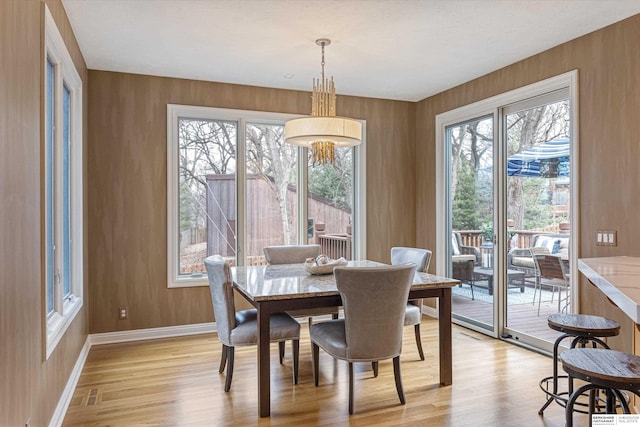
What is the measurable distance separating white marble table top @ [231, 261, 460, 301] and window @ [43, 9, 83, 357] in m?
1.18

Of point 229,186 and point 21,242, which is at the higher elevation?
point 229,186

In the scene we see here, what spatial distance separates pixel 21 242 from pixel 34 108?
0.71 meters

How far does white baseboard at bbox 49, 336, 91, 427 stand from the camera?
2.60 metres

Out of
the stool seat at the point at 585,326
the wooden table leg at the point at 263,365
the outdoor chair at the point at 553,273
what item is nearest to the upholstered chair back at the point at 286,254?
the wooden table leg at the point at 263,365

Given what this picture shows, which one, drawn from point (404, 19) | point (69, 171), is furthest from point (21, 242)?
point (404, 19)

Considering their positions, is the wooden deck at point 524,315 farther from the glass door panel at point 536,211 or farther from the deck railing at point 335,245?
the deck railing at point 335,245

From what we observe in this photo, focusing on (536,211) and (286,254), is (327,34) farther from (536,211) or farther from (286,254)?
(536,211)

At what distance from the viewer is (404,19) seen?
3195 mm

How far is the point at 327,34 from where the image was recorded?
346 cm

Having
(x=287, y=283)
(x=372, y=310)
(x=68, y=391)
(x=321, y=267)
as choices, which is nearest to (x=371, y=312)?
(x=372, y=310)

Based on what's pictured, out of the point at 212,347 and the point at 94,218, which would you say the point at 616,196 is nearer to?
the point at 212,347

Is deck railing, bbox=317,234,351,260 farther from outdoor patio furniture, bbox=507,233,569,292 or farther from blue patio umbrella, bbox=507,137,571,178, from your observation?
blue patio umbrella, bbox=507,137,571,178

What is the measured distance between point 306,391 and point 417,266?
1469mm

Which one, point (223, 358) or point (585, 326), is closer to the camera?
point (585, 326)
